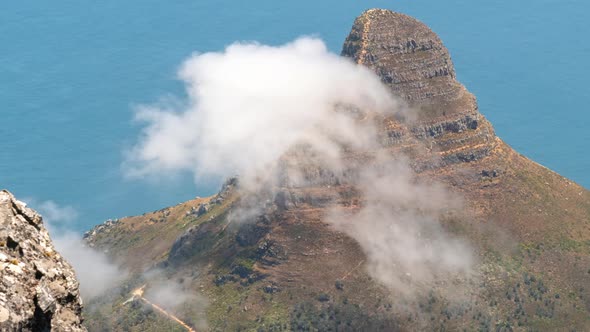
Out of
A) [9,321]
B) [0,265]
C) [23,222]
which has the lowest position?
[9,321]

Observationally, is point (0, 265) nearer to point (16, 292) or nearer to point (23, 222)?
point (16, 292)

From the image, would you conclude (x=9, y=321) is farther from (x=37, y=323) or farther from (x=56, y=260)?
(x=56, y=260)

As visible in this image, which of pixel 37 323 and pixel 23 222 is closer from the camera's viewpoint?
pixel 37 323

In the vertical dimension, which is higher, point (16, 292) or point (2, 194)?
point (2, 194)

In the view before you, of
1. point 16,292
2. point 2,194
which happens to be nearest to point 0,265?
point 16,292

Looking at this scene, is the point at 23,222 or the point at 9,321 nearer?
the point at 9,321

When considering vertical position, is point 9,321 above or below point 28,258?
below

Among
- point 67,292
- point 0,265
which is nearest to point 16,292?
point 0,265
